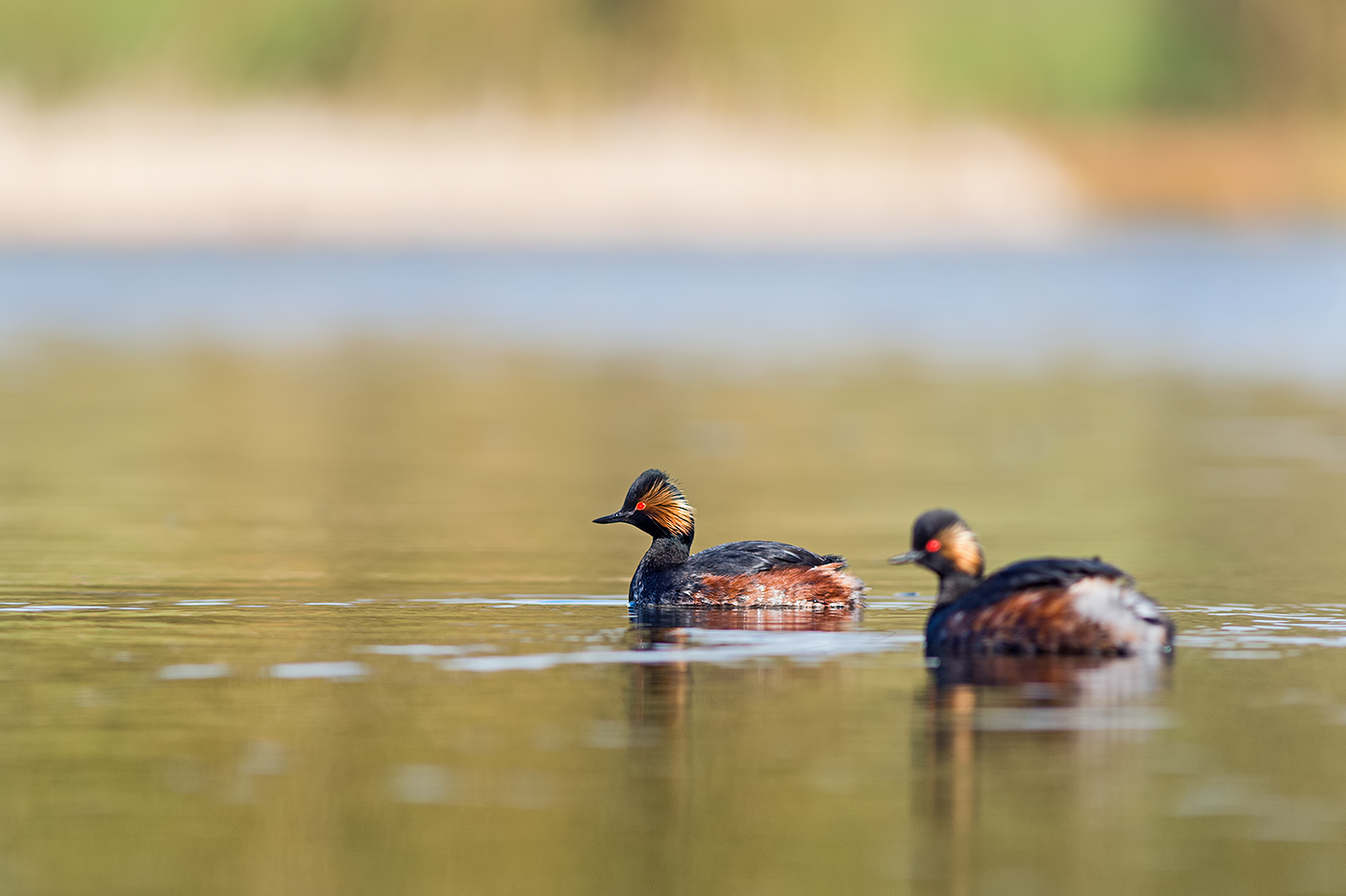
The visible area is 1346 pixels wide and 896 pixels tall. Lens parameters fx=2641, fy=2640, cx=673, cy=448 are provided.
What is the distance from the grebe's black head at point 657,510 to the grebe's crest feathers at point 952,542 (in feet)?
6.35

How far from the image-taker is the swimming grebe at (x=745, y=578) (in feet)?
36.3

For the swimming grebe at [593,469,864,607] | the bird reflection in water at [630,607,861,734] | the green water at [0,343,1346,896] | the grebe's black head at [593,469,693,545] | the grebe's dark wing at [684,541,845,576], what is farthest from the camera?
the grebe's black head at [593,469,693,545]

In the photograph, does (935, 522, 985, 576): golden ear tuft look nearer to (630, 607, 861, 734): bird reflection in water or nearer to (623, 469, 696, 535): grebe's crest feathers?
(630, 607, 861, 734): bird reflection in water

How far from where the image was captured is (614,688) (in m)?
8.91

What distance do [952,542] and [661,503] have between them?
2.11 meters

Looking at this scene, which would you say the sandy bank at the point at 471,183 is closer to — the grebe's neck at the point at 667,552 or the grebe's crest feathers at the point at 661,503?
the grebe's crest feathers at the point at 661,503

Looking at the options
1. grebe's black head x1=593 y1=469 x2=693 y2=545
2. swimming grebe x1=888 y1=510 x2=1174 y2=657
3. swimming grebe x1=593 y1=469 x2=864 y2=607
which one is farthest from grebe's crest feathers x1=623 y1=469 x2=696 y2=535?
swimming grebe x1=888 y1=510 x2=1174 y2=657

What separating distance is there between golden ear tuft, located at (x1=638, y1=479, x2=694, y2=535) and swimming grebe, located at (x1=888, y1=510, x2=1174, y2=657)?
244 centimetres

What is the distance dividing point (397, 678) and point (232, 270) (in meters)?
33.9

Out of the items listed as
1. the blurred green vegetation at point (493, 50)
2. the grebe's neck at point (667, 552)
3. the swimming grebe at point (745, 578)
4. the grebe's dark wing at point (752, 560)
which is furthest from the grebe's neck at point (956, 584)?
the blurred green vegetation at point (493, 50)

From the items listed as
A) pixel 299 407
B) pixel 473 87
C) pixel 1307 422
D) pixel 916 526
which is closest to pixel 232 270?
pixel 473 87

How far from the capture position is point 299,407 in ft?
73.9

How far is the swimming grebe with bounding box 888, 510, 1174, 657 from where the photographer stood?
368 inches

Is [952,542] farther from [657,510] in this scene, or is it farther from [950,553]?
[657,510]
